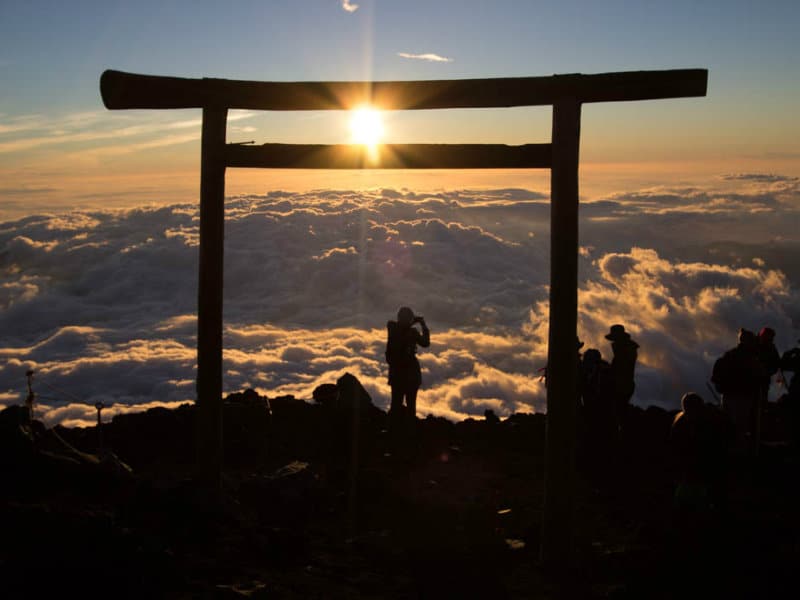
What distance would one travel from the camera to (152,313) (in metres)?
141

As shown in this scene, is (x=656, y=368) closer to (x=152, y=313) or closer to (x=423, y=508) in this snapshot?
(x=152, y=313)

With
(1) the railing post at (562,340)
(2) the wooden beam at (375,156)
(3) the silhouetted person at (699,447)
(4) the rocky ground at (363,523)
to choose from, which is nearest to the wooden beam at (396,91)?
(1) the railing post at (562,340)

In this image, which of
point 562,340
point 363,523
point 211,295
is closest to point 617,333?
point 562,340

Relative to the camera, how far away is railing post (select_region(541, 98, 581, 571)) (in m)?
7.00

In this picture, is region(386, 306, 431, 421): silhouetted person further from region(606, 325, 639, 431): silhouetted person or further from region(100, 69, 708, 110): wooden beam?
region(100, 69, 708, 110): wooden beam

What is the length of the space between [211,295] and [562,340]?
337 cm

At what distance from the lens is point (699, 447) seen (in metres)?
7.36

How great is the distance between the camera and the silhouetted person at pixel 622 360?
10792 millimetres

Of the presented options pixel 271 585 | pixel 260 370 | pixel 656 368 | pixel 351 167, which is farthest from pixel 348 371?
pixel 656 368

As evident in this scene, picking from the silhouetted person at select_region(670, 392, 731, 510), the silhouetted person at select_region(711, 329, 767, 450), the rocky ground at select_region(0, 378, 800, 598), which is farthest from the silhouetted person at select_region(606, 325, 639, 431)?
the silhouetted person at select_region(670, 392, 731, 510)

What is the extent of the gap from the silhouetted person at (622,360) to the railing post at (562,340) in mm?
3718

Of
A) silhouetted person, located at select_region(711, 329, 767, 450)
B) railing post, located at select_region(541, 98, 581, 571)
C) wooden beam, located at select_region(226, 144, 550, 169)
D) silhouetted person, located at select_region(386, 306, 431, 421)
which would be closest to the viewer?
railing post, located at select_region(541, 98, 581, 571)

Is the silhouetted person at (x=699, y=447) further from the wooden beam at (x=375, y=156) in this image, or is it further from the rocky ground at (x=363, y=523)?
the wooden beam at (x=375, y=156)

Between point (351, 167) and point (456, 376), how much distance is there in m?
103
